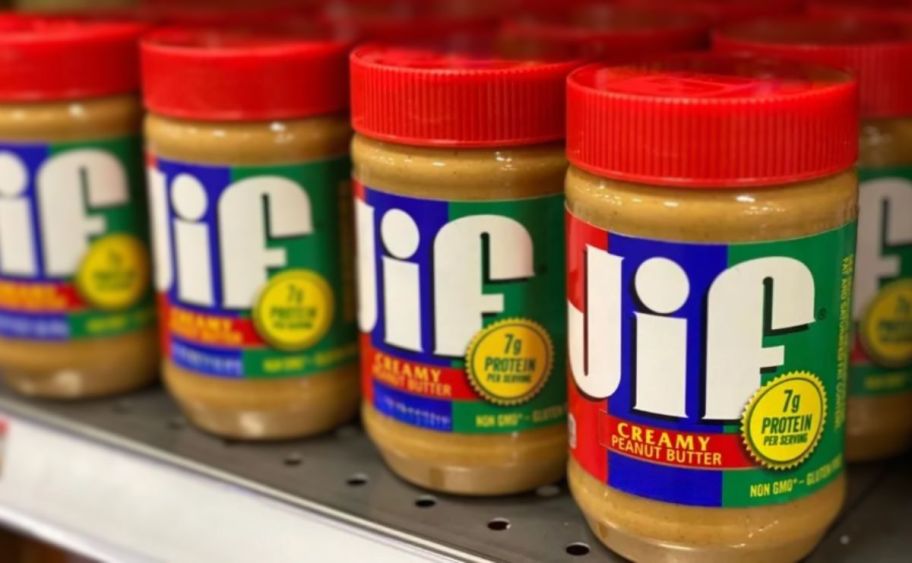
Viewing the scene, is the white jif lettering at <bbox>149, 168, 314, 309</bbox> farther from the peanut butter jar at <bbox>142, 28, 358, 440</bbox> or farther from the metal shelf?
the metal shelf

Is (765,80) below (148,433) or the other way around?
the other way around

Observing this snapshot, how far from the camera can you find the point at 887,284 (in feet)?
2.68

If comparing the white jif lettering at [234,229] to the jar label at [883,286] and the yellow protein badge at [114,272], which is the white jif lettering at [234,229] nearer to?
the yellow protein badge at [114,272]

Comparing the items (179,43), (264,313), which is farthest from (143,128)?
(264,313)

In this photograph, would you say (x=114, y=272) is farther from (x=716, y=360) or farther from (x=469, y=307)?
(x=716, y=360)

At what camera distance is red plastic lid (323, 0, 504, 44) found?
0.96 meters

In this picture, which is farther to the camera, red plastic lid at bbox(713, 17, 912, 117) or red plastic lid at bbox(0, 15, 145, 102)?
red plastic lid at bbox(0, 15, 145, 102)

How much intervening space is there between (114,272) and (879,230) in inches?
23.0

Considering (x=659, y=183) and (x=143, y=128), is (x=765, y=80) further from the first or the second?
(x=143, y=128)

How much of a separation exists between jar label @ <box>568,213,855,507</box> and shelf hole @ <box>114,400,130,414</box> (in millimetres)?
470

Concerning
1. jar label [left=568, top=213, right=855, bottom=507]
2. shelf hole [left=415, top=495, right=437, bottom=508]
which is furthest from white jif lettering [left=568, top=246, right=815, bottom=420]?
shelf hole [left=415, top=495, right=437, bottom=508]

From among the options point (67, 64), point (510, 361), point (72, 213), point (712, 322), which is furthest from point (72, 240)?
point (712, 322)

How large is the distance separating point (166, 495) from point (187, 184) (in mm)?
220

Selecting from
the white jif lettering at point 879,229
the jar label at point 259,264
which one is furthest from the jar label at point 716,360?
the jar label at point 259,264
